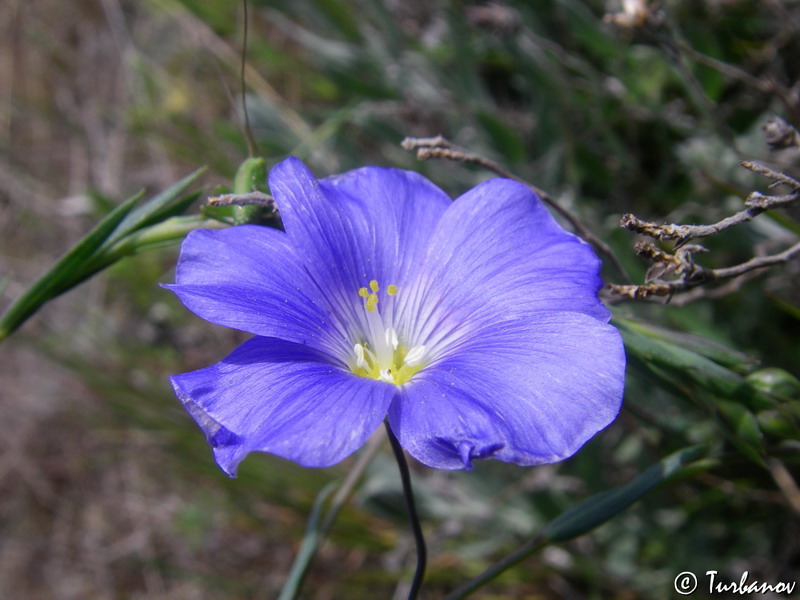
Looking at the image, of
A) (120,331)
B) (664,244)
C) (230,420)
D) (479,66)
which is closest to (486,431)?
(230,420)

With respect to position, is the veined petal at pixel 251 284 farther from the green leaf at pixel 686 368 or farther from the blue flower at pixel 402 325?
the green leaf at pixel 686 368

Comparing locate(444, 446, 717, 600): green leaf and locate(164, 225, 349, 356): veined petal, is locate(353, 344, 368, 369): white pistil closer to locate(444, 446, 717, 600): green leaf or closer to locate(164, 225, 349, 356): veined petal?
locate(164, 225, 349, 356): veined petal

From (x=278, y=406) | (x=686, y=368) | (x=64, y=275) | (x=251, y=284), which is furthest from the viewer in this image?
(x=64, y=275)

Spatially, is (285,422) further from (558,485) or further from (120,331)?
(120,331)

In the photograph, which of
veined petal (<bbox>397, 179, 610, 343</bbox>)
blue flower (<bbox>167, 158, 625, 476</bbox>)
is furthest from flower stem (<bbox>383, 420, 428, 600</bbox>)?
veined petal (<bbox>397, 179, 610, 343</bbox>)

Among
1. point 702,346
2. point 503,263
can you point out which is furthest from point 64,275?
point 702,346

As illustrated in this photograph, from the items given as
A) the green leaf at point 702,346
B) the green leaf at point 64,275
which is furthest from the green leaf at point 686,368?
the green leaf at point 64,275

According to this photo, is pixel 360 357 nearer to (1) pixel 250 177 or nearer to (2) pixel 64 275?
(1) pixel 250 177
